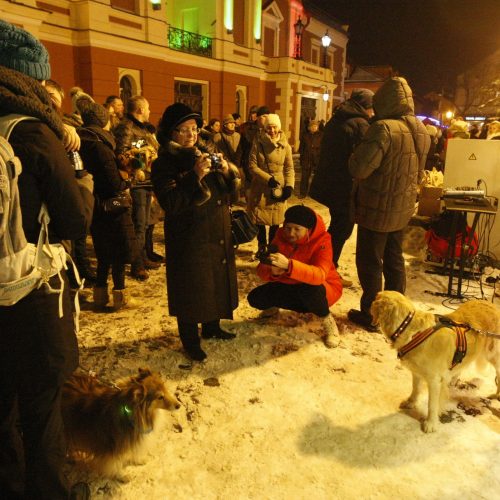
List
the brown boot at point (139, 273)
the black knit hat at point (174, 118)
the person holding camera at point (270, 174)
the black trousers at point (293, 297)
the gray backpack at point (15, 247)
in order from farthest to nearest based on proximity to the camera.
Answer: the person holding camera at point (270, 174), the brown boot at point (139, 273), the black trousers at point (293, 297), the black knit hat at point (174, 118), the gray backpack at point (15, 247)

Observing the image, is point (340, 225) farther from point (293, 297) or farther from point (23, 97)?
point (23, 97)

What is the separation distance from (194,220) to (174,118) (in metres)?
0.75

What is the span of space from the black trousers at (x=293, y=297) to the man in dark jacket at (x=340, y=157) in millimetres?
1519

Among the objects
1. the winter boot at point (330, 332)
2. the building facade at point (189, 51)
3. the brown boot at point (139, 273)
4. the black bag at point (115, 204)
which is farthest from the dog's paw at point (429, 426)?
the building facade at point (189, 51)

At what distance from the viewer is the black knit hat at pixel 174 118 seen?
3.06 metres

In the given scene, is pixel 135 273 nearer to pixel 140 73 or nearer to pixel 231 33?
pixel 140 73

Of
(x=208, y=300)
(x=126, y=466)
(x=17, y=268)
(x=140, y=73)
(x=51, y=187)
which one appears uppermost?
(x=140, y=73)

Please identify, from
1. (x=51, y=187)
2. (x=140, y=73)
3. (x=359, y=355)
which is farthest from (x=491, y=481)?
(x=140, y=73)

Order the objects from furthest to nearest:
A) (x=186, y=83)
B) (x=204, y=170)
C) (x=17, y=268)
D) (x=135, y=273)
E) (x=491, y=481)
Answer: (x=186, y=83) < (x=135, y=273) < (x=204, y=170) < (x=491, y=481) < (x=17, y=268)

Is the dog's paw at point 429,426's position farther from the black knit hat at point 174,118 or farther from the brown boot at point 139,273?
the brown boot at point 139,273

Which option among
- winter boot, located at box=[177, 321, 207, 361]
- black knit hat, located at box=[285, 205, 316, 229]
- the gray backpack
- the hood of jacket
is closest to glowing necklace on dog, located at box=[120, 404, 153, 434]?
the gray backpack

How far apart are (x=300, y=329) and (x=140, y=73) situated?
1375cm

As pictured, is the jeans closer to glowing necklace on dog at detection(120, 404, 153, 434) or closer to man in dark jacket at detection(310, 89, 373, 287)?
man in dark jacket at detection(310, 89, 373, 287)

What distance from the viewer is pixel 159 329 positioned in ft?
13.7
